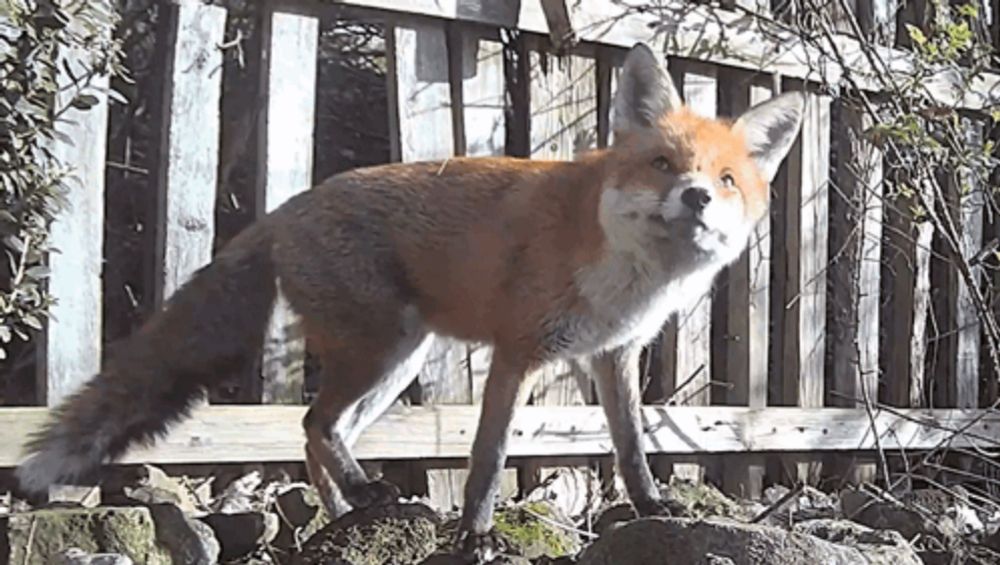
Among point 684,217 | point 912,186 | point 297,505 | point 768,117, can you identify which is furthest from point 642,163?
point 297,505

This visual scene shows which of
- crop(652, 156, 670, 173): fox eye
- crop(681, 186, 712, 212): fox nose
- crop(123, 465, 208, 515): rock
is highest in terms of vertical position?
crop(652, 156, 670, 173): fox eye

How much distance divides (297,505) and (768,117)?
6.30ft

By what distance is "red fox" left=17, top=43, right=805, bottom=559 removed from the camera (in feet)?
13.0

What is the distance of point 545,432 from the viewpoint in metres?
5.12

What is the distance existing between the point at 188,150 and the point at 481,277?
102 cm

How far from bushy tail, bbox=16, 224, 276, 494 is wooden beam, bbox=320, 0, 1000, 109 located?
103 centimetres

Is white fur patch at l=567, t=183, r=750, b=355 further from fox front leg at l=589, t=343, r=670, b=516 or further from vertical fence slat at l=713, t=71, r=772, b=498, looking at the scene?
vertical fence slat at l=713, t=71, r=772, b=498

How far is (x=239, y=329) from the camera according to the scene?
420cm

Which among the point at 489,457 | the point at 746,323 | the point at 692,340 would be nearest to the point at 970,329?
the point at 746,323

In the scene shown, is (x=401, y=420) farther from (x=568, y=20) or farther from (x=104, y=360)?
(x=568, y=20)

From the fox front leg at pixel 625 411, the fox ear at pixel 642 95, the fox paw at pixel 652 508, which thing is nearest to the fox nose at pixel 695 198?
the fox ear at pixel 642 95

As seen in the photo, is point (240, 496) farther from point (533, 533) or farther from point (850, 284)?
point (850, 284)

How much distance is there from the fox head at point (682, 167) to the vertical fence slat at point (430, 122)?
2.89 feet

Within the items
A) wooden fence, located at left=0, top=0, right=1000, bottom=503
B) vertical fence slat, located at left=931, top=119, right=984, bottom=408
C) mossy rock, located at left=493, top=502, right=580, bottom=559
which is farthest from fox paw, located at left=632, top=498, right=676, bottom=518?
vertical fence slat, located at left=931, top=119, right=984, bottom=408
